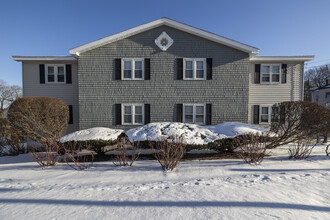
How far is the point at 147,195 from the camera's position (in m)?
3.21

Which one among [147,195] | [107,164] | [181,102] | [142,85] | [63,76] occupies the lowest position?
[107,164]

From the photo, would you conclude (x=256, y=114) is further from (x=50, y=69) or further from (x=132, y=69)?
(x=50, y=69)

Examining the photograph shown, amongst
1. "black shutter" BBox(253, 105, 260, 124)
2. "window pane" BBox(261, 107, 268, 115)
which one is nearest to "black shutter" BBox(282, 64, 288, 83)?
"window pane" BBox(261, 107, 268, 115)

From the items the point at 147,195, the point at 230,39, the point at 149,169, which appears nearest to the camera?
the point at 147,195

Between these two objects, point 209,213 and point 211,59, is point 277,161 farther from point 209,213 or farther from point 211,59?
point 211,59

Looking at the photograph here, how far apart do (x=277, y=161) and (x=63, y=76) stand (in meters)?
13.2

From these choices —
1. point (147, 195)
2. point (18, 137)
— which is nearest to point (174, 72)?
point (147, 195)

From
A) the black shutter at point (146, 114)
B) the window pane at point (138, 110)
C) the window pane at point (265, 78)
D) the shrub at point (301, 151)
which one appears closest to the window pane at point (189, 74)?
the black shutter at point (146, 114)

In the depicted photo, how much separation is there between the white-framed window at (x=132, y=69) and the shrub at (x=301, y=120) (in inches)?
313

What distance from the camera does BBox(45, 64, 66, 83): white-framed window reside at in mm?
9961

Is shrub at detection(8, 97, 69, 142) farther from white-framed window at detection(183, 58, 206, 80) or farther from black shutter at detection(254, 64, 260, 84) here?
black shutter at detection(254, 64, 260, 84)

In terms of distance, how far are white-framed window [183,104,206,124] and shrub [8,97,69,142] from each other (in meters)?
7.08

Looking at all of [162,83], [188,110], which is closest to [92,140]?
[162,83]

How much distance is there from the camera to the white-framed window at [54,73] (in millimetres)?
9961
